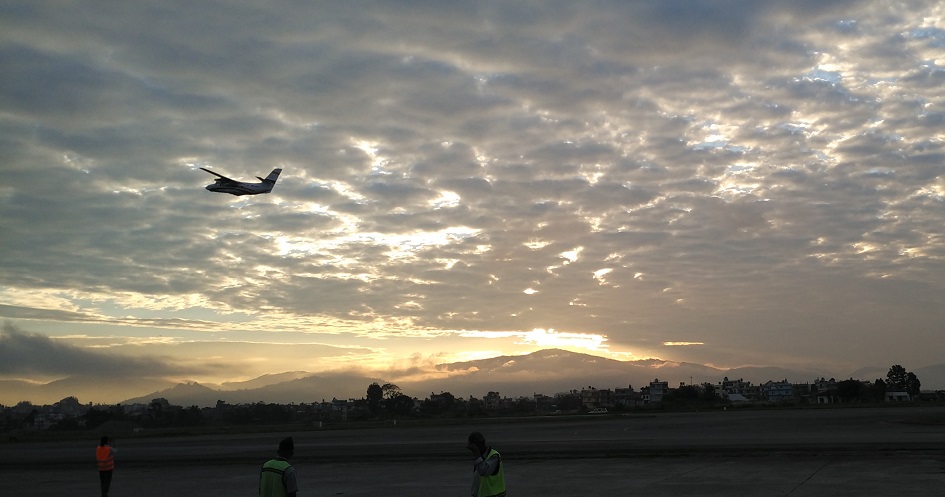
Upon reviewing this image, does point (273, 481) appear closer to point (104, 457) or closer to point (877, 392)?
point (104, 457)

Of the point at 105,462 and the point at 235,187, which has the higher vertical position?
the point at 235,187

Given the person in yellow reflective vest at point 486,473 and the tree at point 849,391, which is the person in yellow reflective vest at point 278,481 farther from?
the tree at point 849,391

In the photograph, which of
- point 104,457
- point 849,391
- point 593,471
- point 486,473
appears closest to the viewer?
point 486,473

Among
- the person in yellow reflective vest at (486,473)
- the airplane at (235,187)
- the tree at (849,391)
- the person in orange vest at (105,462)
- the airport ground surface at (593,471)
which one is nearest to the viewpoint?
the person in yellow reflective vest at (486,473)

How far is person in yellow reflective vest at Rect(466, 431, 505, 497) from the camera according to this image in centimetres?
976

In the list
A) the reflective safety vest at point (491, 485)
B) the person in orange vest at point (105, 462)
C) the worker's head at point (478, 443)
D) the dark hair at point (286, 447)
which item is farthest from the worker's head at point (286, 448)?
the person in orange vest at point (105, 462)

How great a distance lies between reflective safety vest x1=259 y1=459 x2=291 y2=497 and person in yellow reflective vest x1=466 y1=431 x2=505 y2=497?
254cm

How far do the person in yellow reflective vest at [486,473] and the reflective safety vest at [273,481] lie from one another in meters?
2.54

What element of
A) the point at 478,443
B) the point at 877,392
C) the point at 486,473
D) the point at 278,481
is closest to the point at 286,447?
the point at 278,481

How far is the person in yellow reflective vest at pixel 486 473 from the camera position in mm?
9758

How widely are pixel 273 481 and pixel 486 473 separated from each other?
2.85 metres

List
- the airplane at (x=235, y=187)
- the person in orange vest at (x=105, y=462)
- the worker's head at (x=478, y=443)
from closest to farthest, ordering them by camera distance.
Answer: the worker's head at (x=478, y=443), the person in orange vest at (x=105, y=462), the airplane at (x=235, y=187)

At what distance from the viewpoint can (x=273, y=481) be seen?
994 cm

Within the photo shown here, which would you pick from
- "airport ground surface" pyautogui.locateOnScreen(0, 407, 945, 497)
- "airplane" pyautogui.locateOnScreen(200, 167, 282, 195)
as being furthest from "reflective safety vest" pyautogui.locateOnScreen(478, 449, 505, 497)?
"airplane" pyautogui.locateOnScreen(200, 167, 282, 195)
